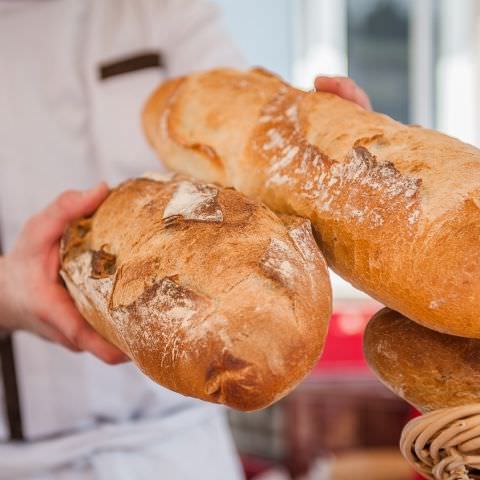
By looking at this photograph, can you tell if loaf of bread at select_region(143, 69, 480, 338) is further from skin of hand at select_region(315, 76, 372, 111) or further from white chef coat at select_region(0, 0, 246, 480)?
white chef coat at select_region(0, 0, 246, 480)

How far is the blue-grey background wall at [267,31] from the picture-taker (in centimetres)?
365

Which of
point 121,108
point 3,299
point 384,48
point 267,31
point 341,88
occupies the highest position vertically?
point 341,88

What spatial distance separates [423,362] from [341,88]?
29 centimetres

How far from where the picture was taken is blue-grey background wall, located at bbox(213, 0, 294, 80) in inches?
144

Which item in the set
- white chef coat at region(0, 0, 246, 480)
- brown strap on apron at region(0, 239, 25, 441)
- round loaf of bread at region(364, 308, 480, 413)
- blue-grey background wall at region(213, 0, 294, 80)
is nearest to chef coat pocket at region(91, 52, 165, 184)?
white chef coat at region(0, 0, 246, 480)

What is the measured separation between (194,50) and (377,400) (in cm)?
140

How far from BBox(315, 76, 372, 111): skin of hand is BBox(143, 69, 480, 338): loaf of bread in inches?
0.9

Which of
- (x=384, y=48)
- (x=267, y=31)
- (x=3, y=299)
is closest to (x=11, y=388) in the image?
(x=3, y=299)

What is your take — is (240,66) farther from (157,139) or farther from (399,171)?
(399,171)

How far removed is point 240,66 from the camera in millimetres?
1372

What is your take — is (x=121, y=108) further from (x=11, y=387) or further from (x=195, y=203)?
(x=195, y=203)

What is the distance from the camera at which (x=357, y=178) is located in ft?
2.31

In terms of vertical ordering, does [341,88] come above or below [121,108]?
above

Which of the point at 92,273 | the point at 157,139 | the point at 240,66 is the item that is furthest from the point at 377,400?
the point at 92,273
